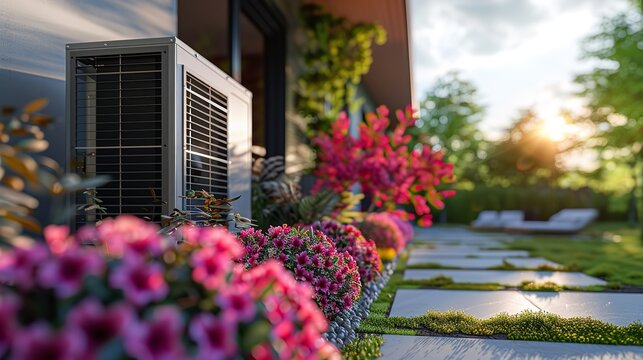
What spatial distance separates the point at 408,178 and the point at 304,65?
7.13ft

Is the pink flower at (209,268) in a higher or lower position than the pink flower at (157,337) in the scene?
higher

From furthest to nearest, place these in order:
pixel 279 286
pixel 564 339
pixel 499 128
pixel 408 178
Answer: pixel 499 128, pixel 408 178, pixel 564 339, pixel 279 286

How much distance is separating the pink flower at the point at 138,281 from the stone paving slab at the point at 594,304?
2.65 m

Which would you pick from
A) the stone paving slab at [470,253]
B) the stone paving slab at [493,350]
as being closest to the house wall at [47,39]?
the stone paving slab at [493,350]

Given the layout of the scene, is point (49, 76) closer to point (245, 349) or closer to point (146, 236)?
point (146, 236)

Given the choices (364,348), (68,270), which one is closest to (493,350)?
(364,348)

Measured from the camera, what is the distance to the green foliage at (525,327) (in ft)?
7.75

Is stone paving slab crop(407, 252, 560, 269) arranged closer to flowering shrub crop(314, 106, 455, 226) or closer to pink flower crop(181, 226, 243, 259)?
flowering shrub crop(314, 106, 455, 226)

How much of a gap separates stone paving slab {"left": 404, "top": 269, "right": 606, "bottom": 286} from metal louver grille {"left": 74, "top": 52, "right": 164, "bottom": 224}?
287 centimetres

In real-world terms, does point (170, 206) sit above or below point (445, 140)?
below

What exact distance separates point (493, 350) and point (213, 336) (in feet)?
5.52

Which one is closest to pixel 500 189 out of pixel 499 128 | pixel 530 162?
pixel 530 162

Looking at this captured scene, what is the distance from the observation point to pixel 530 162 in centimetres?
2850

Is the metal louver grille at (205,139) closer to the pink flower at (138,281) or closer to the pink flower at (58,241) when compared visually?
the pink flower at (58,241)
